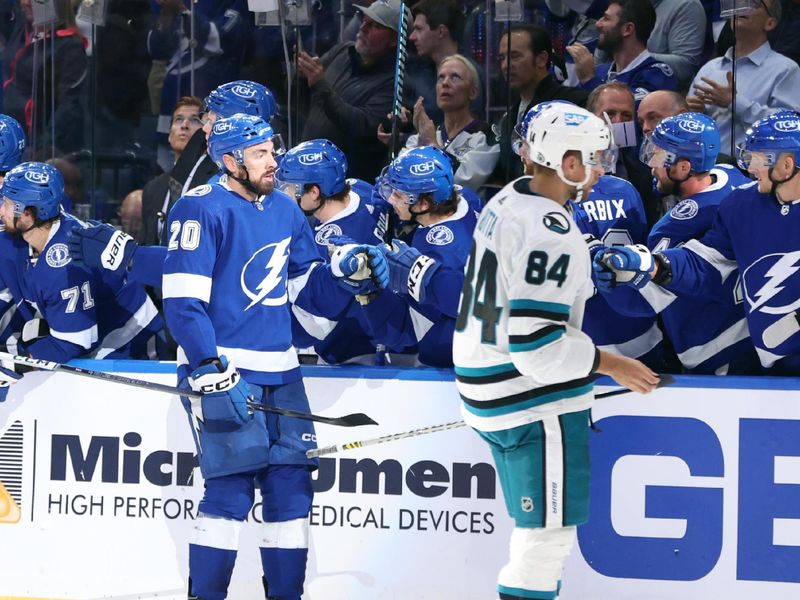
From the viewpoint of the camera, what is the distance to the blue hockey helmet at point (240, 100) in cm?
456

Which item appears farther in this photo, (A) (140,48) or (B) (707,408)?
(A) (140,48)

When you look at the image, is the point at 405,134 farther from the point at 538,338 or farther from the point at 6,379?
the point at 538,338

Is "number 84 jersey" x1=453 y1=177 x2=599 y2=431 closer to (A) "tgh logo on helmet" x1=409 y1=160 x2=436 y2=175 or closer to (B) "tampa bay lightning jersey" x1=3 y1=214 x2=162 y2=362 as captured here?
(A) "tgh logo on helmet" x1=409 y1=160 x2=436 y2=175

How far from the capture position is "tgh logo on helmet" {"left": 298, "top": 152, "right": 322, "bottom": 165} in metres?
4.28

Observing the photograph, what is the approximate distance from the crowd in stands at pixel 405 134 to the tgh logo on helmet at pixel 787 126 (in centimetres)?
12

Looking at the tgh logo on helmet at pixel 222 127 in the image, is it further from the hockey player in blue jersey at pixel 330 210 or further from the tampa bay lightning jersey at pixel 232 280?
the hockey player in blue jersey at pixel 330 210

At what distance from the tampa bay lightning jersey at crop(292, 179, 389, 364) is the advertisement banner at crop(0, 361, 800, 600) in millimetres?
283

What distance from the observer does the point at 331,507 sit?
3.76 metres

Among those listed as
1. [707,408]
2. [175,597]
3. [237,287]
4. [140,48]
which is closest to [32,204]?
[237,287]

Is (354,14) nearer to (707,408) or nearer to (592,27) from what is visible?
(592,27)

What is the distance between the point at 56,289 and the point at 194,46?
5.93 ft

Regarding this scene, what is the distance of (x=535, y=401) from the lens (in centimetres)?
293

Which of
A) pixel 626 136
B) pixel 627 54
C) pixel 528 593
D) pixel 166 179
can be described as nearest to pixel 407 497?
pixel 528 593

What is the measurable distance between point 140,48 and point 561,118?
3.05m
